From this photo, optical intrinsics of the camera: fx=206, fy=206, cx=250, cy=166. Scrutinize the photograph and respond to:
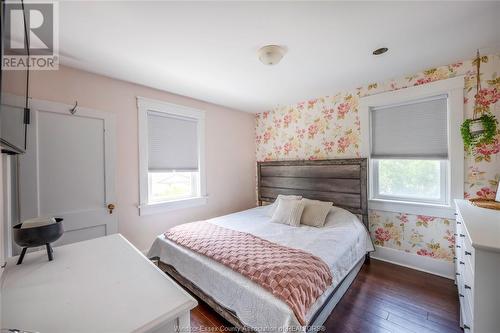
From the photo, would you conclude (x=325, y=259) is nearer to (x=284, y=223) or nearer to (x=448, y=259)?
(x=284, y=223)

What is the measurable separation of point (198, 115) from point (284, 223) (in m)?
2.04

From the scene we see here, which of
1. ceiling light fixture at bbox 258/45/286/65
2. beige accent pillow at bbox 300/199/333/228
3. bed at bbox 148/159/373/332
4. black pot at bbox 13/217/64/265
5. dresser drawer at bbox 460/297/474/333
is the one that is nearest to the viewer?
black pot at bbox 13/217/64/265

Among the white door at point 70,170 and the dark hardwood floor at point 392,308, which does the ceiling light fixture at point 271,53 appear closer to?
the white door at point 70,170

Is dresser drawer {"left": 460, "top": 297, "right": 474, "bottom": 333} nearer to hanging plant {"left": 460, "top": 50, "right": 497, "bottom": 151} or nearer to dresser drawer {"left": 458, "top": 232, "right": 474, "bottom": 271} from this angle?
dresser drawer {"left": 458, "top": 232, "right": 474, "bottom": 271}

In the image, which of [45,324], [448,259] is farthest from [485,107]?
[45,324]

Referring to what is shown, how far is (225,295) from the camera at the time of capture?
5.01 ft

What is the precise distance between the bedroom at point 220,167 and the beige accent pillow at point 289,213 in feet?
0.10

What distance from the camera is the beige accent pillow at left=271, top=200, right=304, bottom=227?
259cm

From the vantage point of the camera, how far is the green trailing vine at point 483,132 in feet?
5.98

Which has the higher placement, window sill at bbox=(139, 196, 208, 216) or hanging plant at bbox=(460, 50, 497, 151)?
hanging plant at bbox=(460, 50, 497, 151)

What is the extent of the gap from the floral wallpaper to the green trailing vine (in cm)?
10

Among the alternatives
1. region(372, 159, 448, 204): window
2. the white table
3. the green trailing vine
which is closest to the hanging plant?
the green trailing vine

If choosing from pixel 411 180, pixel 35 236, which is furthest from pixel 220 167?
pixel 411 180

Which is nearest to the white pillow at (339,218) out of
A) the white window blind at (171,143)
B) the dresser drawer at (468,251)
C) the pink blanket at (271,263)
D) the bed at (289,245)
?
the bed at (289,245)
